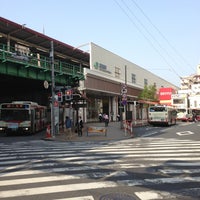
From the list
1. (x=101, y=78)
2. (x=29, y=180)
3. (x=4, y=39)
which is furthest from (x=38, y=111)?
(x=29, y=180)

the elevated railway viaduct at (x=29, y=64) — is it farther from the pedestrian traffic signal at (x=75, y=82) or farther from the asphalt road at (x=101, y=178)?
the asphalt road at (x=101, y=178)

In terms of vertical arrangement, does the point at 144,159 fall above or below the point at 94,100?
below

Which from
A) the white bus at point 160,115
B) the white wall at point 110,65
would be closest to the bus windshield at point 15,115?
the white bus at point 160,115

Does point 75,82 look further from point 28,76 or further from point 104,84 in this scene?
point 28,76

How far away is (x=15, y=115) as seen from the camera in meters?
29.3

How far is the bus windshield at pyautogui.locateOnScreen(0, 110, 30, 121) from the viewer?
29297mm

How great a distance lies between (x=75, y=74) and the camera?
1745 inches

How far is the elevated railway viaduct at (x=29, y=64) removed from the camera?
1313 inches

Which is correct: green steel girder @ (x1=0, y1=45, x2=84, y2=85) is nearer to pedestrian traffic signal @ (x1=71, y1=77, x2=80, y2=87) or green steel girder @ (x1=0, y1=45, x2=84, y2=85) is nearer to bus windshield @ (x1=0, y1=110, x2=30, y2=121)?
pedestrian traffic signal @ (x1=71, y1=77, x2=80, y2=87)

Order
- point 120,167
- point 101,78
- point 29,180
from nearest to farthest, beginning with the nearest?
1. point 29,180
2. point 120,167
3. point 101,78

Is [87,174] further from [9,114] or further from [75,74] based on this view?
[75,74]

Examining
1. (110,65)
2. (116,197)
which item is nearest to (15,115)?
(116,197)

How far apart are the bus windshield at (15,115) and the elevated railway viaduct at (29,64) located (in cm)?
472

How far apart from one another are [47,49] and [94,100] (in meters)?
11.4
